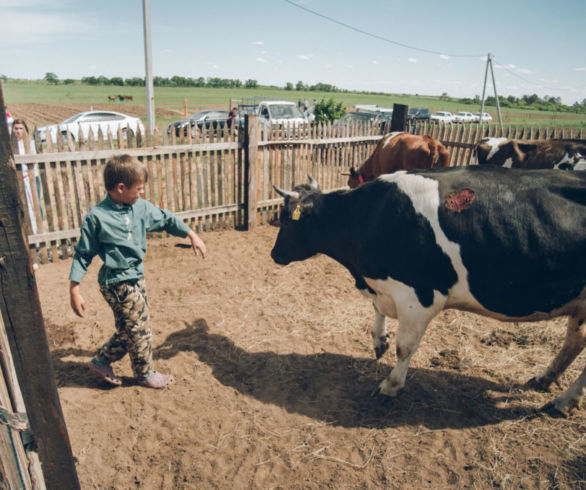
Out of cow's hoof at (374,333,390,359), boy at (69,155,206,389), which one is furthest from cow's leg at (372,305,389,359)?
boy at (69,155,206,389)

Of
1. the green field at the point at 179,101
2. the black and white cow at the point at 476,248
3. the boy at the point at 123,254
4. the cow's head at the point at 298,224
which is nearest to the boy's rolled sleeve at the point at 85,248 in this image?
the boy at the point at 123,254

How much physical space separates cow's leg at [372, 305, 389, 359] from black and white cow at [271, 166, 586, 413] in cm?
34

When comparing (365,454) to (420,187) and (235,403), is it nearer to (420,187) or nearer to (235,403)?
(235,403)

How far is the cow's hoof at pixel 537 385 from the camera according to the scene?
3.74 metres

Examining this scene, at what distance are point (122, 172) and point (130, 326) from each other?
1.21m

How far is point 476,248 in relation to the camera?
310cm

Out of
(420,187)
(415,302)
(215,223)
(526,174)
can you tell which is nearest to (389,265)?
(415,302)

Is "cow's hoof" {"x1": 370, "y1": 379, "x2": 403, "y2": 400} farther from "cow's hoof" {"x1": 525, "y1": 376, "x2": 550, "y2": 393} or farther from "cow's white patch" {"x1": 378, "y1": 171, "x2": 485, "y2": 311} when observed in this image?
"cow's hoof" {"x1": 525, "y1": 376, "x2": 550, "y2": 393}

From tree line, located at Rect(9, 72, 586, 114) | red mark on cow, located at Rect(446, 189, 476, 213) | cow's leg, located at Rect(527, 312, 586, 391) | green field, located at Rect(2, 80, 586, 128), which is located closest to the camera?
red mark on cow, located at Rect(446, 189, 476, 213)

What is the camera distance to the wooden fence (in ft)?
19.9

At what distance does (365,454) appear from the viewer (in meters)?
3.01

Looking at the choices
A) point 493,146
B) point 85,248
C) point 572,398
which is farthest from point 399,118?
point 85,248

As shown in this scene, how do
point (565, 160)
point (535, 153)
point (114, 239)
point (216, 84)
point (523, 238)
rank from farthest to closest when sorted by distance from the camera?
point (216, 84) < point (535, 153) < point (565, 160) < point (114, 239) < point (523, 238)

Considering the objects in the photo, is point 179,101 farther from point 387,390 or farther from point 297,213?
point 387,390
